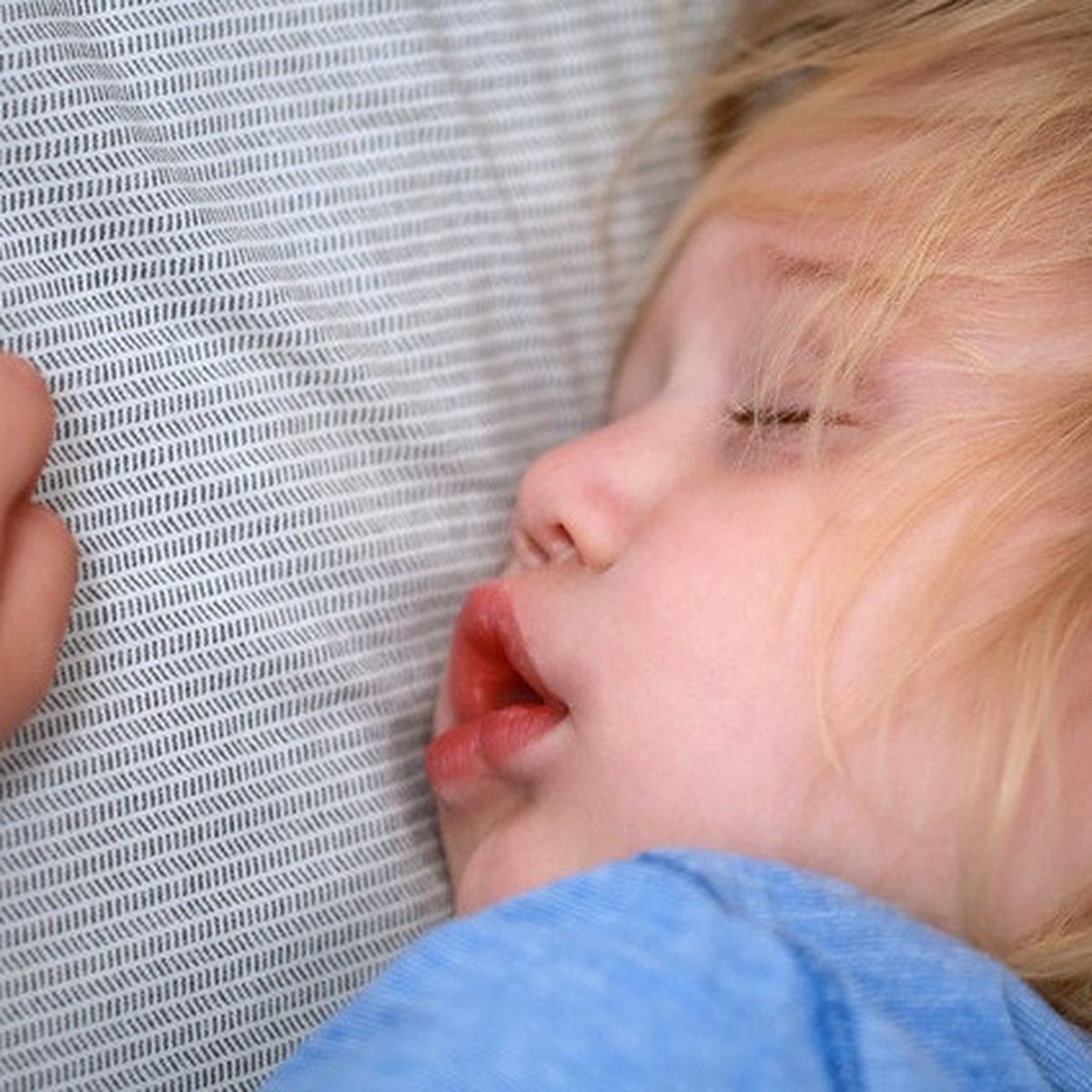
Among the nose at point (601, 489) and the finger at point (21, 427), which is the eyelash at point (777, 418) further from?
the finger at point (21, 427)

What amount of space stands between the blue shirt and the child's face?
6cm

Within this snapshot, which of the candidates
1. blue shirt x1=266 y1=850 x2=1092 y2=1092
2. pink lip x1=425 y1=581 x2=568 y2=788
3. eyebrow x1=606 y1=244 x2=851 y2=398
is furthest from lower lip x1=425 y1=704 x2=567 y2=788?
eyebrow x1=606 y1=244 x2=851 y2=398

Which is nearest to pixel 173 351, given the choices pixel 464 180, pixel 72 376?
pixel 72 376

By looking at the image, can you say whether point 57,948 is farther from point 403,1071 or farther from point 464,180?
point 464,180

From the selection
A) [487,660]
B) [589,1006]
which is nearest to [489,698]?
[487,660]

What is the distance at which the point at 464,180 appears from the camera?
112 centimetres

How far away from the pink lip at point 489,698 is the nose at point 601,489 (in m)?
0.04

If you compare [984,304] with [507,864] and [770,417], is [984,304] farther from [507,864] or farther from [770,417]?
[507,864]

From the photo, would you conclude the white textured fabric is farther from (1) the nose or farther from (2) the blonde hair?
(2) the blonde hair

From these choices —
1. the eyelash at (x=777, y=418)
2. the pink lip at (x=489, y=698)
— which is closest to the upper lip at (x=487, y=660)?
the pink lip at (x=489, y=698)

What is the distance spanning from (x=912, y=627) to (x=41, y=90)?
49 cm

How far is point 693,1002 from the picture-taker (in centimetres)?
84

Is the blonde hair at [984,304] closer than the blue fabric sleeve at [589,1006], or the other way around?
the blue fabric sleeve at [589,1006]

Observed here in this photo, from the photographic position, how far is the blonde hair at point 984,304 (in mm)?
928
